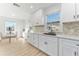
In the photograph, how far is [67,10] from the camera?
3131mm

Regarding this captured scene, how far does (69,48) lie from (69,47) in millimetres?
24

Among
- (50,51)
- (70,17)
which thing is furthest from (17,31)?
(70,17)

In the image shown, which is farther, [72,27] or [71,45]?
[72,27]

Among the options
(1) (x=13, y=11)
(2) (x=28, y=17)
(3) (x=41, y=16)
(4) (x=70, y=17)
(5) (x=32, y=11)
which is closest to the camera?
(4) (x=70, y=17)

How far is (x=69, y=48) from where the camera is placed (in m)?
2.37

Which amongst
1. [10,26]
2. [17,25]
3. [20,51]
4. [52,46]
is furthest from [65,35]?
[10,26]

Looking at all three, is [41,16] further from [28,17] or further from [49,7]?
[28,17]

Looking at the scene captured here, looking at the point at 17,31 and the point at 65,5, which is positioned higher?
the point at 65,5

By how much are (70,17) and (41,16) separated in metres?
2.55

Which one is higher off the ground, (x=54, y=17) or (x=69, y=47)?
(x=54, y=17)

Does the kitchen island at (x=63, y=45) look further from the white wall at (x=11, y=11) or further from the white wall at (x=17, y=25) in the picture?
the white wall at (x=17, y=25)

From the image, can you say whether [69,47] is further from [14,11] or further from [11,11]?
[11,11]

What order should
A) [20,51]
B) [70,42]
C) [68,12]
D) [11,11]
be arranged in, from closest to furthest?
[70,42]
[68,12]
[20,51]
[11,11]

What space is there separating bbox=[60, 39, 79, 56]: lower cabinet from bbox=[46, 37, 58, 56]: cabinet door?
1.15 feet
